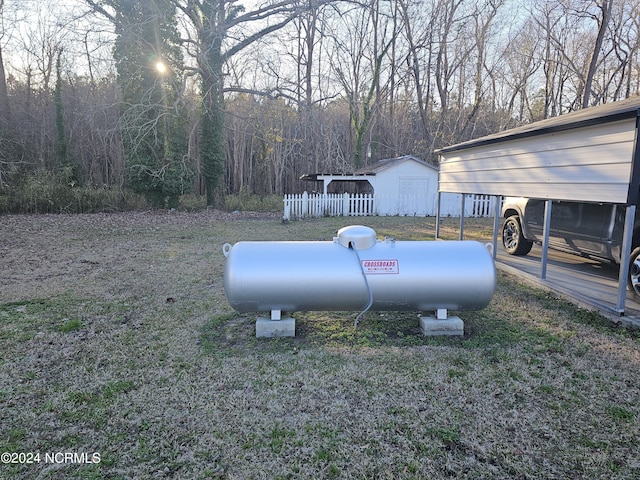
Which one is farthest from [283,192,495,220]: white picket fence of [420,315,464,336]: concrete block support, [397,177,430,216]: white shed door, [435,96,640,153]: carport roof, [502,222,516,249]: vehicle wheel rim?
[420,315,464,336]: concrete block support

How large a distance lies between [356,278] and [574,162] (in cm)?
344

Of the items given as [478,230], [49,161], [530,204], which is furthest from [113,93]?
[530,204]

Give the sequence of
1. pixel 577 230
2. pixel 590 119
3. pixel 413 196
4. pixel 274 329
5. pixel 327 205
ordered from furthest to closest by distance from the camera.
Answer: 1. pixel 413 196
2. pixel 327 205
3. pixel 577 230
4. pixel 590 119
5. pixel 274 329

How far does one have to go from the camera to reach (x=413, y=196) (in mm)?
18156

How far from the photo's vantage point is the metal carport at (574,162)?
14.0ft

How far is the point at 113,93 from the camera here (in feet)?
68.5

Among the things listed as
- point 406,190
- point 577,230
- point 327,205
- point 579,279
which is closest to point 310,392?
point 579,279

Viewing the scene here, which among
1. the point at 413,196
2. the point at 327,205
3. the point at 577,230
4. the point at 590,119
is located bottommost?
the point at 577,230

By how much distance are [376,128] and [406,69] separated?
15.3ft

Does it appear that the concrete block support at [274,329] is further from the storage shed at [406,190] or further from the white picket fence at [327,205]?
the storage shed at [406,190]

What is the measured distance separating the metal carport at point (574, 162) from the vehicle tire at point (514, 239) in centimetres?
124

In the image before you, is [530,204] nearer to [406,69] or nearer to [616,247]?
[616,247]

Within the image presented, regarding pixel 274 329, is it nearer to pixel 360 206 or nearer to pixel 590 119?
pixel 590 119

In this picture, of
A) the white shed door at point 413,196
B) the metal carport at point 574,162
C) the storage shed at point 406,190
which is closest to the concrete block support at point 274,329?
the metal carport at point 574,162
